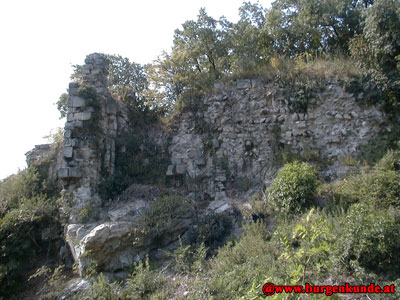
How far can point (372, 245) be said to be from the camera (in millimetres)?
5547

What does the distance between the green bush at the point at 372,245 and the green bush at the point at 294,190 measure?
174cm

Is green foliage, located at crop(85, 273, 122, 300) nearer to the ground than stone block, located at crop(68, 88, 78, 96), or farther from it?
nearer to the ground

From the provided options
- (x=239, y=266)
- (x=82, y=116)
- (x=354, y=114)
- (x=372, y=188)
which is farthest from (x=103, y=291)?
(x=354, y=114)

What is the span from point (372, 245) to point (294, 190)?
2313 millimetres

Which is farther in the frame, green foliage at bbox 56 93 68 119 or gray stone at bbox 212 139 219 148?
green foliage at bbox 56 93 68 119

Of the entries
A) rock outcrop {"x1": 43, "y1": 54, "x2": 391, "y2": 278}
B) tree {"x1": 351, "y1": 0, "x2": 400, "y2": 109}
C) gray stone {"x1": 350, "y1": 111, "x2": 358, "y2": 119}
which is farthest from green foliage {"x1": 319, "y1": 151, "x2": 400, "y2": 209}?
tree {"x1": 351, "y1": 0, "x2": 400, "y2": 109}

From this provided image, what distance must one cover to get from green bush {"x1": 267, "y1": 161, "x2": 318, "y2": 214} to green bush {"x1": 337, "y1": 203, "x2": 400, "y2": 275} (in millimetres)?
1740

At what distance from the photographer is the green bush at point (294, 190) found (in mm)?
7570

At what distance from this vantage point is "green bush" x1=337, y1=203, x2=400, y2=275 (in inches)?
218

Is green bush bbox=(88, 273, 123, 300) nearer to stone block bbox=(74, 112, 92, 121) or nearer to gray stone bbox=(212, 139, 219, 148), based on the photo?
stone block bbox=(74, 112, 92, 121)

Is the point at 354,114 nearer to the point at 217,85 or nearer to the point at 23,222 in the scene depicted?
the point at 217,85

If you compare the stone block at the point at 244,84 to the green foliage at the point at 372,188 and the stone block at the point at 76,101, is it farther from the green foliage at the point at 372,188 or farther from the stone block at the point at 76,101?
the stone block at the point at 76,101

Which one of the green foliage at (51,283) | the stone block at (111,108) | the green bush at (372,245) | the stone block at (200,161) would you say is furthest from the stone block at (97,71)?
the green bush at (372,245)

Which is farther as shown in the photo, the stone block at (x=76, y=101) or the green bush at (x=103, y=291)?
the stone block at (x=76, y=101)
